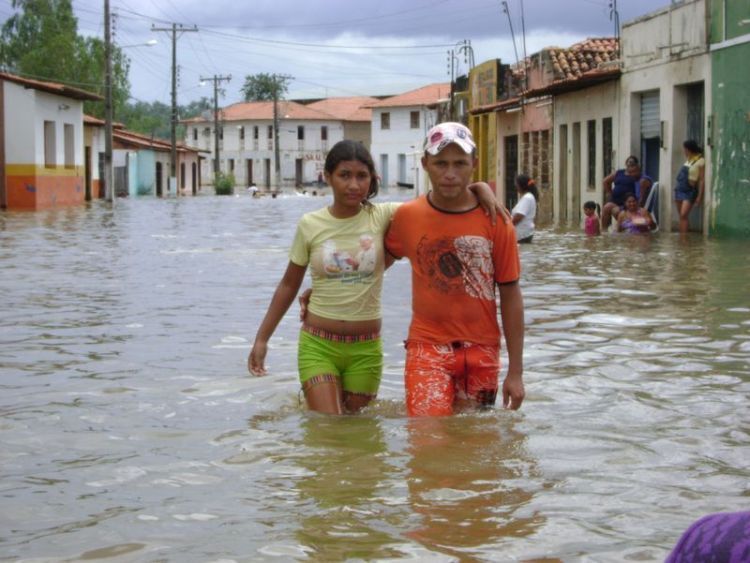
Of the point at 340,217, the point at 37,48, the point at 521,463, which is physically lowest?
the point at 521,463

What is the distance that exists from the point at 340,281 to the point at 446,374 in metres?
0.71

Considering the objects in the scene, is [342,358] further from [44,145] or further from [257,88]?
[257,88]

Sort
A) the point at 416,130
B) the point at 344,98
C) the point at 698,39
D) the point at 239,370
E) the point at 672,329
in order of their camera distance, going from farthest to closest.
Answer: the point at 344,98
the point at 416,130
the point at 698,39
the point at 672,329
the point at 239,370

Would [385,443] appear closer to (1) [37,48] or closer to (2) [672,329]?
(2) [672,329]

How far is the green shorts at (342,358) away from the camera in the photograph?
19.3ft

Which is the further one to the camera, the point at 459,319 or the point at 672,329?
the point at 672,329

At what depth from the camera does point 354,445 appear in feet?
18.6

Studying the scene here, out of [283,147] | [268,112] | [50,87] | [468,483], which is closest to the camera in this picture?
[468,483]

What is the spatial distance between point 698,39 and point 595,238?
4.02 metres

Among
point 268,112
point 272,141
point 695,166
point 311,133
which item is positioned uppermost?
point 268,112

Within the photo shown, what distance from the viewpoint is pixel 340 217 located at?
5.89 m

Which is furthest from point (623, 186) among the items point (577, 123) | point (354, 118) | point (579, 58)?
point (354, 118)

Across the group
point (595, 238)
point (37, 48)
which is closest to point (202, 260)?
point (595, 238)

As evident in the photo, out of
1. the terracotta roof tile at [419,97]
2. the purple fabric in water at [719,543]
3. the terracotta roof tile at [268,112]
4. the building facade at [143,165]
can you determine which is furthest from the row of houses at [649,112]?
the terracotta roof tile at [268,112]
